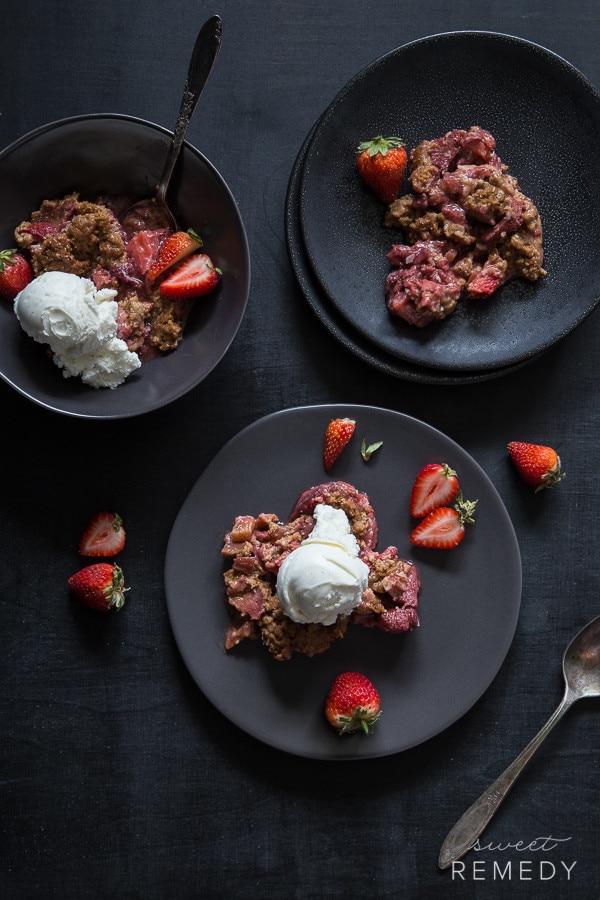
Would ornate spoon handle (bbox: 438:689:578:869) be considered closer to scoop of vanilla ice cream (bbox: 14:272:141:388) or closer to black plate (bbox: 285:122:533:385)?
black plate (bbox: 285:122:533:385)

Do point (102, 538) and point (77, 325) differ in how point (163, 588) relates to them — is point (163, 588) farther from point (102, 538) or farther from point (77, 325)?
point (77, 325)

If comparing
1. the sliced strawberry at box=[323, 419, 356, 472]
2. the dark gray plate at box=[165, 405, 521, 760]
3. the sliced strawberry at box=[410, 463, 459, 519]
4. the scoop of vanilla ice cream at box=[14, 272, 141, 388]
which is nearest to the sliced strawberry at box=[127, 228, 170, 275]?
the scoop of vanilla ice cream at box=[14, 272, 141, 388]

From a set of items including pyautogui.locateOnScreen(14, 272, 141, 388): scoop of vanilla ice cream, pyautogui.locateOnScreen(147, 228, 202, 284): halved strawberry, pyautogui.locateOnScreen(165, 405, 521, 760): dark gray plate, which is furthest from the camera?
pyautogui.locateOnScreen(165, 405, 521, 760): dark gray plate

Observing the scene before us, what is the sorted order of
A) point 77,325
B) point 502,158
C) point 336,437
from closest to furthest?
point 77,325, point 336,437, point 502,158

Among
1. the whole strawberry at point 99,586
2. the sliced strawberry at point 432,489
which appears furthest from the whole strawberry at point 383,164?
the whole strawberry at point 99,586

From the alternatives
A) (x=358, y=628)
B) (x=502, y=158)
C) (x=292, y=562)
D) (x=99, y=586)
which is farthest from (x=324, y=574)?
(x=502, y=158)

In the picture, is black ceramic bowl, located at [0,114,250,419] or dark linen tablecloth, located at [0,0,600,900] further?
dark linen tablecloth, located at [0,0,600,900]
